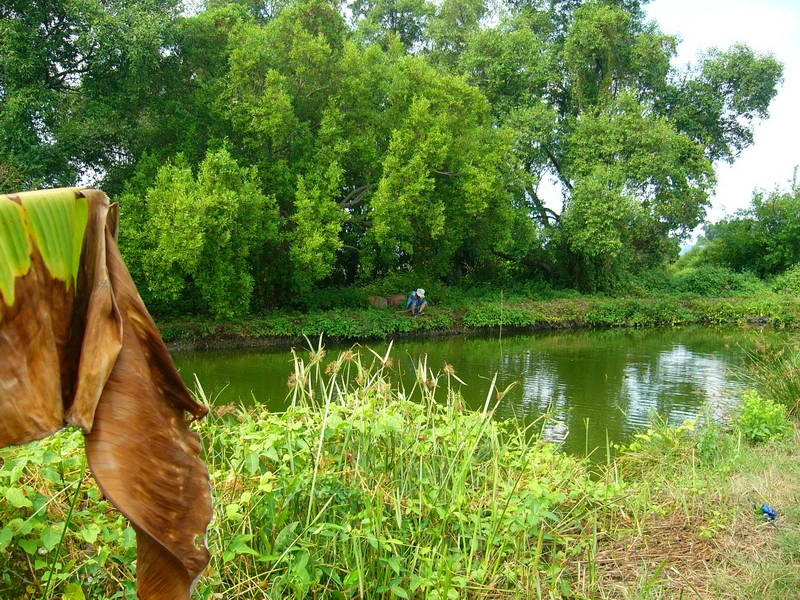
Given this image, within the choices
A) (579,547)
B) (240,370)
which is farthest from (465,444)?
(240,370)

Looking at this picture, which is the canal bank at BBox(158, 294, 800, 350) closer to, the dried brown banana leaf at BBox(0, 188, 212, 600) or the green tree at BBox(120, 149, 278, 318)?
Result: the green tree at BBox(120, 149, 278, 318)

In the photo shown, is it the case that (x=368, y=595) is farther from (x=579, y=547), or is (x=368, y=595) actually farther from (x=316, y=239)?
(x=316, y=239)

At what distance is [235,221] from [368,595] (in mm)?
11596

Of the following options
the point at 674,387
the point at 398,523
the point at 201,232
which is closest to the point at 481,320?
the point at 201,232

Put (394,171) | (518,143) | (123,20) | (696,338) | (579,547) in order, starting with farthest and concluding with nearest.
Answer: (518,143)
(696,338)
(394,171)
(123,20)
(579,547)

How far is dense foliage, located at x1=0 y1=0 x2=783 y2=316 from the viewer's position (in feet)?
42.3

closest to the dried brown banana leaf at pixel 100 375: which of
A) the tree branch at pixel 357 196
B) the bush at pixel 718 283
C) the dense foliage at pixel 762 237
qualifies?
the tree branch at pixel 357 196

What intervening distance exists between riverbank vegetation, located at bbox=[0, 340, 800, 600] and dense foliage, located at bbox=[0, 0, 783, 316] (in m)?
9.11

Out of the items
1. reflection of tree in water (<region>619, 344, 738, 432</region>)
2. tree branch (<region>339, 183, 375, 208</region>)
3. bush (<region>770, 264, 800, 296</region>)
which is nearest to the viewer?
reflection of tree in water (<region>619, 344, 738, 432</region>)

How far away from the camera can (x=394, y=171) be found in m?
15.3

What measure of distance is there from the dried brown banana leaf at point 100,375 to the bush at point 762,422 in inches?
195

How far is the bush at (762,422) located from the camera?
5262mm

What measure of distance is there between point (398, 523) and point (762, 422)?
12.9ft

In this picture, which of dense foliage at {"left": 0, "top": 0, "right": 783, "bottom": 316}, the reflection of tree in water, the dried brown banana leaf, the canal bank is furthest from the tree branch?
the dried brown banana leaf
